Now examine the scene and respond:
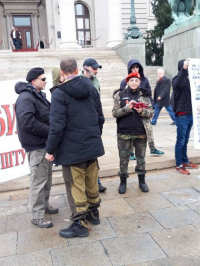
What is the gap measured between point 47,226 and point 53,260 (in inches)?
25.8

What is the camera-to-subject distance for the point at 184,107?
15.2ft

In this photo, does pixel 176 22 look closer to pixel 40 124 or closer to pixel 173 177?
pixel 173 177

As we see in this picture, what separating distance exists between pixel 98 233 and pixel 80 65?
1272 centimetres

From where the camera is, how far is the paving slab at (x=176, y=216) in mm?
3231

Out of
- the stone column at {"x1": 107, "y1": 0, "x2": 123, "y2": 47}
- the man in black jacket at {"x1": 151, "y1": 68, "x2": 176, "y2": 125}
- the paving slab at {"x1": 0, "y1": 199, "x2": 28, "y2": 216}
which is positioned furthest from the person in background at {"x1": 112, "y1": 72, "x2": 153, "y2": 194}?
the stone column at {"x1": 107, "y1": 0, "x2": 123, "y2": 47}

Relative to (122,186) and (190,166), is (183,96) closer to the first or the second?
(190,166)

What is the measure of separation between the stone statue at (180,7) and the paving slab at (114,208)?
10.8 m

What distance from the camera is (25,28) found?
2639 cm

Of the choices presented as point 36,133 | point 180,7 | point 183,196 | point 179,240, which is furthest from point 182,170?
point 180,7

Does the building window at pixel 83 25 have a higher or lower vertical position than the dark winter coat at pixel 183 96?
higher

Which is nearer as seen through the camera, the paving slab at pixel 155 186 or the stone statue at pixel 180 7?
the paving slab at pixel 155 186

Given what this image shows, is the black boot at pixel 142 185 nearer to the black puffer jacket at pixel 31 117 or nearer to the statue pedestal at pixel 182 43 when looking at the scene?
the black puffer jacket at pixel 31 117

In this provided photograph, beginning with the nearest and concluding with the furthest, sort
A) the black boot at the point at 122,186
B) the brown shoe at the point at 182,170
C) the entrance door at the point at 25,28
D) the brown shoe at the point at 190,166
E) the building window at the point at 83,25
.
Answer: the black boot at the point at 122,186
the brown shoe at the point at 182,170
the brown shoe at the point at 190,166
the building window at the point at 83,25
the entrance door at the point at 25,28

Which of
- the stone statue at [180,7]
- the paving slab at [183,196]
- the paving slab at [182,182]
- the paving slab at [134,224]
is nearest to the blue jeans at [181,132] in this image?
the paving slab at [182,182]
